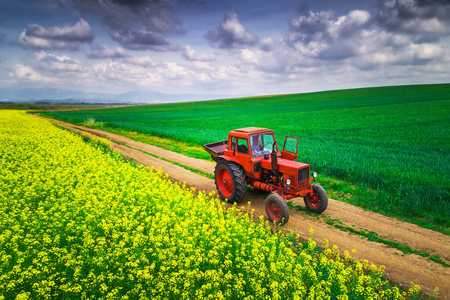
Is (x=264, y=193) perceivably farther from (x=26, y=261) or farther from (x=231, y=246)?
(x=26, y=261)

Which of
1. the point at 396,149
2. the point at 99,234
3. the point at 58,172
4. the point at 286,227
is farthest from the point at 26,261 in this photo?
the point at 396,149

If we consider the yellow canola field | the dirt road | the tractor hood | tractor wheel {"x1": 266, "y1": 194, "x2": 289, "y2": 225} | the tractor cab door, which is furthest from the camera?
the tractor cab door

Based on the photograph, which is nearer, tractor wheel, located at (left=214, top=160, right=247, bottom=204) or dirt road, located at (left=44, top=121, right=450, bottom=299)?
dirt road, located at (left=44, top=121, right=450, bottom=299)

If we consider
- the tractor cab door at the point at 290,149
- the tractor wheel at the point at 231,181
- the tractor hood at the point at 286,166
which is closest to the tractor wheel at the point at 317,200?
the tractor hood at the point at 286,166

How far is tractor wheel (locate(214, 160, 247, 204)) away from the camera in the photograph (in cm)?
851

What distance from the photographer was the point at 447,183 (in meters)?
9.15

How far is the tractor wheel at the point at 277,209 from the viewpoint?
7.11 m

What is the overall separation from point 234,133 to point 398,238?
19.9 feet

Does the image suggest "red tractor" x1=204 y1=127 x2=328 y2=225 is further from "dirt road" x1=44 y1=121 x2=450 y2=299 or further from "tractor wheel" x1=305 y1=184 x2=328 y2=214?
"dirt road" x1=44 y1=121 x2=450 y2=299

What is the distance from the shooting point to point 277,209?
24.6 ft

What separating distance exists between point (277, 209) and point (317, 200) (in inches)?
67.9

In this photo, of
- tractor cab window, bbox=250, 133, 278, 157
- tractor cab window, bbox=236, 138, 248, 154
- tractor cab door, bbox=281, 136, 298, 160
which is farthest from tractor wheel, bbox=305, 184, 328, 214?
tractor cab window, bbox=236, 138, 248, 154

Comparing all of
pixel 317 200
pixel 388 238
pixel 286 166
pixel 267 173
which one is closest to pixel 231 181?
pixel 267 173

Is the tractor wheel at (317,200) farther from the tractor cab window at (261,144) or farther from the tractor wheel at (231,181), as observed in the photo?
the tractor wheel at (231,181)
